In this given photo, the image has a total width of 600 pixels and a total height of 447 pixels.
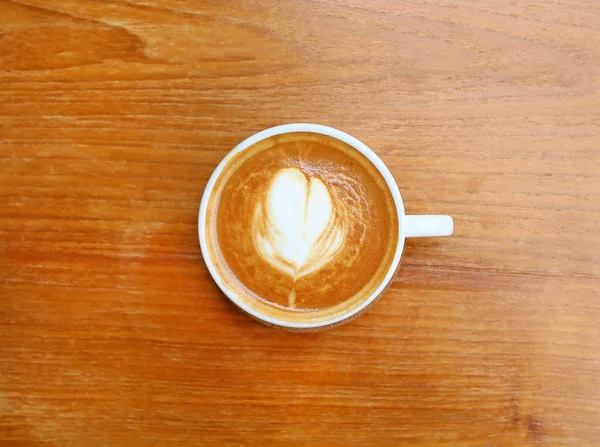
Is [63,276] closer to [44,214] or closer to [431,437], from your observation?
[44,214]

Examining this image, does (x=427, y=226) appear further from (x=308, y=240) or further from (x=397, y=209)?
(x=308, y=240)

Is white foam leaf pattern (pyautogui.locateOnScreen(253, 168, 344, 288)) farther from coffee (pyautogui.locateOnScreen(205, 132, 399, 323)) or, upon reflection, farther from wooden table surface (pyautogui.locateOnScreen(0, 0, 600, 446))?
wooden table surface (pyautogui.locateOnScreen(0, 0, 600, 446))

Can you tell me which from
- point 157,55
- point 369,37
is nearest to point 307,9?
point 369,37

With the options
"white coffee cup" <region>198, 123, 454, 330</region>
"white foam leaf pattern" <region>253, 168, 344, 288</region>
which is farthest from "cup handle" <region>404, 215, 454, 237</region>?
"white foam leaf pattern" <region>253, 168, 344, 288</region>

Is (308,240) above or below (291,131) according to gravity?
below

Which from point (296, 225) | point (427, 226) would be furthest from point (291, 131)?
point (427, 226)
